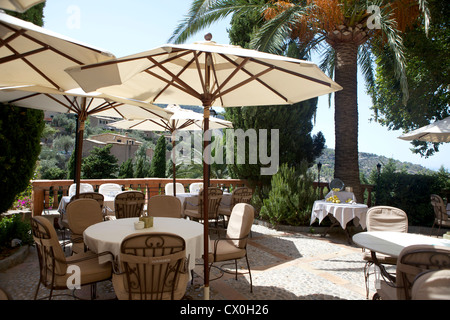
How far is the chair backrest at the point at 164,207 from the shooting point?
4.72 metres

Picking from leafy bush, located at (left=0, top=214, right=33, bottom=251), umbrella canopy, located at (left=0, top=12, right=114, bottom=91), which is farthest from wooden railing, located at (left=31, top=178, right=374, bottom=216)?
umbrella canopy, located at (left=0, top=12, right=114, bottom=91)

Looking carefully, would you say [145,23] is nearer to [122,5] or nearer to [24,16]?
[122,5]

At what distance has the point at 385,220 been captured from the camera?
13.4ft

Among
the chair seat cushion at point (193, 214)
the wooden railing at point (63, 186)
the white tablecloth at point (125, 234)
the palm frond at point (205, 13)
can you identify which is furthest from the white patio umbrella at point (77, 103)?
the palm frond at point (205, 13)

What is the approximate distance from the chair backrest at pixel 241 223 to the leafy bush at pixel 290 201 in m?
3.88

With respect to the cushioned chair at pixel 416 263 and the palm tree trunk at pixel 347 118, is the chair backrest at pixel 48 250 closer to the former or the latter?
the cushioned chair at pixel 416 263

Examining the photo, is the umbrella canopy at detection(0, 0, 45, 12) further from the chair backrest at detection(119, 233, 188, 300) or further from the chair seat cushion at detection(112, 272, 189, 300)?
the chair seat cushion at detection(112, 272, 189, 300)

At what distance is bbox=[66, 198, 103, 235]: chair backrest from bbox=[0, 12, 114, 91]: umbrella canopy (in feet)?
5.34

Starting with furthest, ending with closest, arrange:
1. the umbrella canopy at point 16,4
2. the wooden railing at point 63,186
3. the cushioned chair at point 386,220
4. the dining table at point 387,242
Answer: the wooden railing at point 63,186 → the cushioned chair at point 386,220 → the dining table at point 387,242 → the umbrella canopy at point 16,4

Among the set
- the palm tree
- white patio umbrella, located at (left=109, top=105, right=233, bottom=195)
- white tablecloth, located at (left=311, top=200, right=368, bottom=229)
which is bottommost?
white tablecloth, located at (left=311, top=200, right=368, bottom=229)

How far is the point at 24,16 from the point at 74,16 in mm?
2488

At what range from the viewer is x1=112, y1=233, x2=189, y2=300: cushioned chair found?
2.46 m

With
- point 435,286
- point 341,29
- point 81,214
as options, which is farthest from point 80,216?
point 341,29

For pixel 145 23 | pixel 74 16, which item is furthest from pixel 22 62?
pixel 145 23
